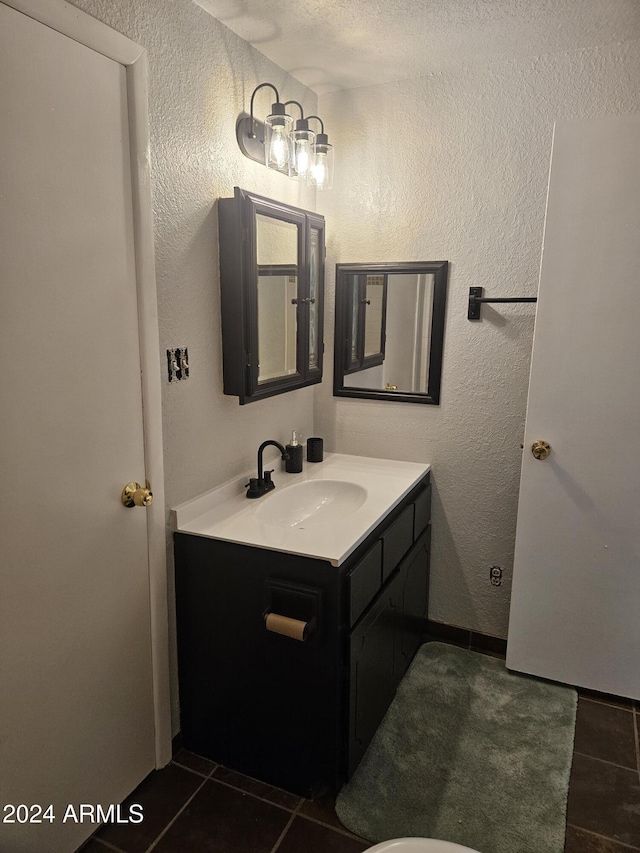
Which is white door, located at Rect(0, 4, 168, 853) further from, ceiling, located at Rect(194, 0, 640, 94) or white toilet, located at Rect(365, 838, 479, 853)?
white toilet, located at Rect(365, 838, 479, 853)

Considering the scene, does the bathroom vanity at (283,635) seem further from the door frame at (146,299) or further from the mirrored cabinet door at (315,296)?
the mirrored cabinet door at (315,296)

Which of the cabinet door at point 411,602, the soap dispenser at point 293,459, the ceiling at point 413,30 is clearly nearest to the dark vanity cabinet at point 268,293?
the soap dispenser at point 293,459

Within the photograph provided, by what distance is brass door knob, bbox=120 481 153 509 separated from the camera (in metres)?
1.58

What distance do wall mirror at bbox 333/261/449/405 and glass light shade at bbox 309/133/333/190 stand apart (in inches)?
15.1

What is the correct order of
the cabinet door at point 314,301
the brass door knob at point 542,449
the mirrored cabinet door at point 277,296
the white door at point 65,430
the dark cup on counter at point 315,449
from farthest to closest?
the dark cup on counter at point 315,449 < the cabinet door at point 314,301 < the brass door knob at point 542,449 < the mirrored cabinet door at point 277,296 < the white door at point 65,430

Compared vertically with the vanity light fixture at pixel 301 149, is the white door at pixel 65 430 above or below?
below

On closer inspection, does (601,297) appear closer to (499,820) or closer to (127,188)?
(127,188)

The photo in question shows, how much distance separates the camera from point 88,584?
4.92 ft

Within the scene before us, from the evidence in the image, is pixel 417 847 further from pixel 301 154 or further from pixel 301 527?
pixel 301 154

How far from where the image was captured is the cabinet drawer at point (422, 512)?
226 centimetres

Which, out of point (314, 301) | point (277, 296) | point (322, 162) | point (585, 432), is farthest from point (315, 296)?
point (585, 432)

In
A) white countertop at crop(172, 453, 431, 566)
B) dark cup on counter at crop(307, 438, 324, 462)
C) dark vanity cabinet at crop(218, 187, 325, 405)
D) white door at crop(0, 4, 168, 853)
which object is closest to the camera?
white door at crop(0, 4, 168, 853)

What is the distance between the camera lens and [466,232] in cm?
225

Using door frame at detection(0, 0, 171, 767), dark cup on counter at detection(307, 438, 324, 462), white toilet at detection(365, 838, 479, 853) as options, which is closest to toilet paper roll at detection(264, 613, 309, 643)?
door frame at detection(0, 0, 171, 767)
